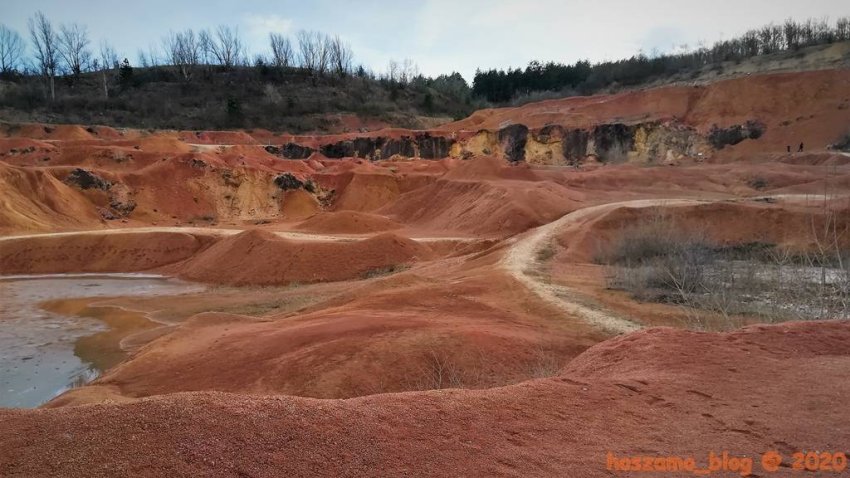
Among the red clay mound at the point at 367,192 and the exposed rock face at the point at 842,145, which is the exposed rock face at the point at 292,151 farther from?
the exposed rock face at the point at 842,145

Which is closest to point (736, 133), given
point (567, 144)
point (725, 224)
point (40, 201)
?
point (567, 144)

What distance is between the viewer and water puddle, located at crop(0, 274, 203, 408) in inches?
482

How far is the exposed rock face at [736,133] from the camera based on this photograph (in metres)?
45.1

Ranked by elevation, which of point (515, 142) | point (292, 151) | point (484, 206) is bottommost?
point (484, 206)

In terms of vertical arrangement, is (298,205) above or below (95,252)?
above

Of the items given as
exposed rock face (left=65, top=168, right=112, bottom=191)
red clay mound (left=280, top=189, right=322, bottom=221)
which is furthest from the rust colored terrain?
exposed rock face (left=65, top=168, right=112, bottom=191)

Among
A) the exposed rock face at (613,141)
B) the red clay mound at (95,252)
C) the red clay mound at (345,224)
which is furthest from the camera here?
the exposed rock face at (613,141)

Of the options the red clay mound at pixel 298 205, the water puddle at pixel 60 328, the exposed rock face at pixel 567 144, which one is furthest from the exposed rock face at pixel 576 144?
the water puddle at pixel 60 328

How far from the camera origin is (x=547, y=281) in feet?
50.5

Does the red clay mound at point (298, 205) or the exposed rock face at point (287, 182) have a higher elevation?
the exposed rock face at point (287, 182)

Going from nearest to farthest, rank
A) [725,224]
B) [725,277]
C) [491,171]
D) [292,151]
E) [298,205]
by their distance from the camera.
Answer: [725,277] → [725,224] → [491,171] → [298,205] → [292,151]

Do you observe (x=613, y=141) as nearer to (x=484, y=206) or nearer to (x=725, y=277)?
(x=484, y=206)

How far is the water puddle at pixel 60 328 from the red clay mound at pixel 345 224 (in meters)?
9.06

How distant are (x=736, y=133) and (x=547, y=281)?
3871cm
